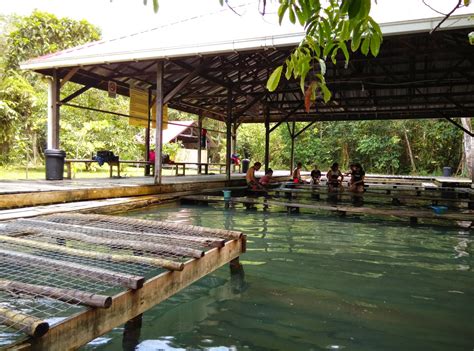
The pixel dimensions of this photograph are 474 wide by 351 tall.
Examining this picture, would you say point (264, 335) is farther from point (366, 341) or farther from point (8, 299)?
point (8, 299)

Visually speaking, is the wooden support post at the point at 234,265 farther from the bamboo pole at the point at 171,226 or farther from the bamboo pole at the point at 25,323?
the bamboo pole at the point at 25,323

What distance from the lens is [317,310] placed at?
117 inches

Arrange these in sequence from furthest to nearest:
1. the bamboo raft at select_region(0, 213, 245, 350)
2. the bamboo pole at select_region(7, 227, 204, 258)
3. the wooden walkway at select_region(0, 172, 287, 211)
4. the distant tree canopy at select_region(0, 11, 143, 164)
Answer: the distant tree canopy at select_region(0, 11, 143, 164), the wooden walkway at select_region(0, 172, 287, 211), the bamboo pole at select_region(7, 227, 204, 258), the bamboo raft at select_region(0, 213, 245, 350)

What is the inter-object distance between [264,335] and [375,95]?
474 inches

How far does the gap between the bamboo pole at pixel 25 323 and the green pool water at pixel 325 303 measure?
877mm

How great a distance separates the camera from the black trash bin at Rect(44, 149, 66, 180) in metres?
8.04

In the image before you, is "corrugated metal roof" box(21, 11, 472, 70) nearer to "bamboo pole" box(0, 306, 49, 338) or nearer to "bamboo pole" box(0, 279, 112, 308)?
"bamboo pole" box(0, 279, 112, 308)

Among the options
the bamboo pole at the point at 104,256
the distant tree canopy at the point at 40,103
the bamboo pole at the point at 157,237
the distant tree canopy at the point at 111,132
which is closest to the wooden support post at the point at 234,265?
the bamboo pole at the point at 157,237

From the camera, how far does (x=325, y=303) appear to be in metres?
3.11

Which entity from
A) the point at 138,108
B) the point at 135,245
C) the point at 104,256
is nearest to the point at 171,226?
the point at 135,245

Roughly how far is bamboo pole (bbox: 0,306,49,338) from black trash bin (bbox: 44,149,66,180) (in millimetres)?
7126

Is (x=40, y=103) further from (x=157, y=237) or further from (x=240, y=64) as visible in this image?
(x=157, y=237)

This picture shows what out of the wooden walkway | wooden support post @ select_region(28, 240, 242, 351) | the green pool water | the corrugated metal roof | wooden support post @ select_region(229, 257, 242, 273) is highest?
the corrugated metal roof

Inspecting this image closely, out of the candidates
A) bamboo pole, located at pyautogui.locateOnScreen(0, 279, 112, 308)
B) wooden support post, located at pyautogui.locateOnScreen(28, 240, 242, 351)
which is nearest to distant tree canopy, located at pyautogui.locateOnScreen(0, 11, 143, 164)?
wooden support post, located at pyautogui.locateOnScreen(28, 240, 242, 351)
